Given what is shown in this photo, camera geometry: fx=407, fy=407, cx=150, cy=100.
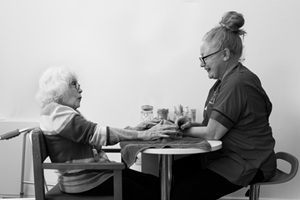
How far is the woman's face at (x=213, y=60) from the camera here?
96.8 inches

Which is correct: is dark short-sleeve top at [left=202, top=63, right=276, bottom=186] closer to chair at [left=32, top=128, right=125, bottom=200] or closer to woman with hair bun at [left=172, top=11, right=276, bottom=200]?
woman with hair bun at [left=172, top=11, right=276, bottom=200]

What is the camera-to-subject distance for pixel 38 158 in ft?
6.90

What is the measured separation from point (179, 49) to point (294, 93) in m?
1.04

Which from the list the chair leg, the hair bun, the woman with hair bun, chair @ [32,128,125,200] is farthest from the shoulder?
chair @ [32,128,125,200]

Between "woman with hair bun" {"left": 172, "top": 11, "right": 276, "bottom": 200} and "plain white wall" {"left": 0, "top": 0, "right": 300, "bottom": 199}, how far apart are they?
990 mm

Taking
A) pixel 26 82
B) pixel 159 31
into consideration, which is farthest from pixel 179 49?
pixel 26 82

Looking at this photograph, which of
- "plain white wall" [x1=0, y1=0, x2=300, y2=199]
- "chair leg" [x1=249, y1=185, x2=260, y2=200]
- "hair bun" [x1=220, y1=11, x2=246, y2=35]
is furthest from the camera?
"plain white wall" [x1=0, y1=0, x2=300, y2=199]

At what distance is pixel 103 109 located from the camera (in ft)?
11.8

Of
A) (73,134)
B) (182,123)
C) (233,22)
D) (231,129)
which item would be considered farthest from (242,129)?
(73,134)

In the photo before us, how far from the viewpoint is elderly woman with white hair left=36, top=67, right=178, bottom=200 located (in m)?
2.18

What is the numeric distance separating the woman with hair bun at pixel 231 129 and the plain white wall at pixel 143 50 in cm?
99

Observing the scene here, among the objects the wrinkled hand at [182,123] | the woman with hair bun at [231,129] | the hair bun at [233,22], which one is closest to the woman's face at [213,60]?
the woman with hair bun at [231,129]

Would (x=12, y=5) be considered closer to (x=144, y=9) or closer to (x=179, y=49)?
(x=144, y=9)

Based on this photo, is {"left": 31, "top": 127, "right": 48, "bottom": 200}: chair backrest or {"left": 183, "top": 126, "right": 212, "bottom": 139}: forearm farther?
{"left": 183, "top": 126, "right": 212, "bottom": 139}: forearm
